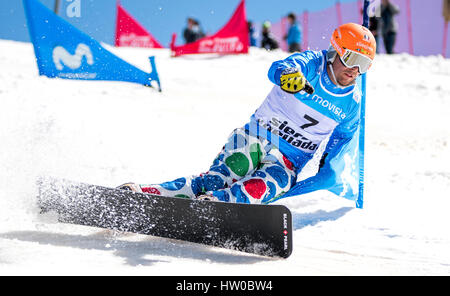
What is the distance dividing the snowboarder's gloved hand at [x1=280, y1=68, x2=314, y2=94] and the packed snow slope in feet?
Answer: 3.44

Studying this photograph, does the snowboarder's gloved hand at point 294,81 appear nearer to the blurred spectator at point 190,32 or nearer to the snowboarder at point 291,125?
the snowboarder at point 291,125

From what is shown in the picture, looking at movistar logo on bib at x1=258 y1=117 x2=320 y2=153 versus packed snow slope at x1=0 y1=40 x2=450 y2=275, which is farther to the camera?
movistar logo on bib at x1=258 y1=117 x2=320 y2=153

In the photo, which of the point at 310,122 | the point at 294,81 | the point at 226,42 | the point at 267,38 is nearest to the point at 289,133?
the point at 310,122

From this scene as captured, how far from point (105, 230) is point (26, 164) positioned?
1060 millimetres

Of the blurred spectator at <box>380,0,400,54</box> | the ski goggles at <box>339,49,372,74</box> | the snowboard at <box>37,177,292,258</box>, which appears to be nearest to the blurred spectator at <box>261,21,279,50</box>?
the blurred spectator at <box>380,0,400,54</box>

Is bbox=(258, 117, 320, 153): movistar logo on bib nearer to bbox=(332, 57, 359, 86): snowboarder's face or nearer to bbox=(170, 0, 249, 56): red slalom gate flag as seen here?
bbox=(332, 57, 359, 86): snowboarder's face

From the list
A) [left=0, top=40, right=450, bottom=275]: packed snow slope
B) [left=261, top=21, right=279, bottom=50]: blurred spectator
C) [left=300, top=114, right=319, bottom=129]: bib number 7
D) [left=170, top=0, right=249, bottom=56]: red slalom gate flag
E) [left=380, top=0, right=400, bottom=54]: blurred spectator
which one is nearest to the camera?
[left=0, top=40, right=450, bottom=275]: packed snow slope

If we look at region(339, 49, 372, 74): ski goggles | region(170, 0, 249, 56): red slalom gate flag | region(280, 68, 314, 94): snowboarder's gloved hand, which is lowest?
region(280, 68, 314, 94): snowboarder's gloved hand

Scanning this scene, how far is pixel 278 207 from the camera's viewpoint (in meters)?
2.93

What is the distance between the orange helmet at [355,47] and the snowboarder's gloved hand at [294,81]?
45 cm

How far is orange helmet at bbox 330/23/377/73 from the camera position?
3574 millimetres

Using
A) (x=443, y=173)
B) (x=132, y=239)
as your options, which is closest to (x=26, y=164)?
(x=132, y=239)
